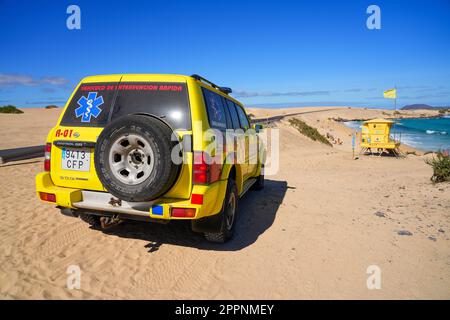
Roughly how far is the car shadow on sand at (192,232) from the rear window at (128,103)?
1.83 metres

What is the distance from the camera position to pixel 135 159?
3322 mm

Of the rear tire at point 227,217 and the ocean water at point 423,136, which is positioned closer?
the rear tire at point 227,217

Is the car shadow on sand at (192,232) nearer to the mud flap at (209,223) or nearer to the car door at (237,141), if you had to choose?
the mud flap at (209,223)

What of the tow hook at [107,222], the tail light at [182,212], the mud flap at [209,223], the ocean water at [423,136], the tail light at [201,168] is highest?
the tail light at [201,168]

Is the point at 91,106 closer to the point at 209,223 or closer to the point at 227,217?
the point at 209,223

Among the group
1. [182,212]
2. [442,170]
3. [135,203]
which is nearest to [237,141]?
[182,212]

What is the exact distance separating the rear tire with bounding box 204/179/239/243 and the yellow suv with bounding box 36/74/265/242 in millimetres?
15

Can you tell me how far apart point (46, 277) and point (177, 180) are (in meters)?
1.81

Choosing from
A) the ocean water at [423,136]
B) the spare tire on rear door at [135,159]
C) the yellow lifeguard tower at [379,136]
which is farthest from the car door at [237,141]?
the yellow lifeguard tower at [379,136]

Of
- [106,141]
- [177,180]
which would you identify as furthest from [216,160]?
[106,141]

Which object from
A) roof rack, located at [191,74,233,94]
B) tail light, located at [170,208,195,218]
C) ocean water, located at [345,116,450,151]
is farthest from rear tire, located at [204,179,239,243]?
ocean water, located at [345,116,450,151]

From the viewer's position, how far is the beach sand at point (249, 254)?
3146 millimetres

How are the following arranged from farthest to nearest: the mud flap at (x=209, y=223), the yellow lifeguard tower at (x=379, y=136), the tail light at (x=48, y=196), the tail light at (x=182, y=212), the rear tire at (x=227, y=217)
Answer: the yellow lifeguard tower at (x=379, y=136)
the rear tire at (x=227, y=217)
the mud flap at (x=209, y=223)
the tail light at (x=48, y=196)
the tail light at (x=182, y=212)
